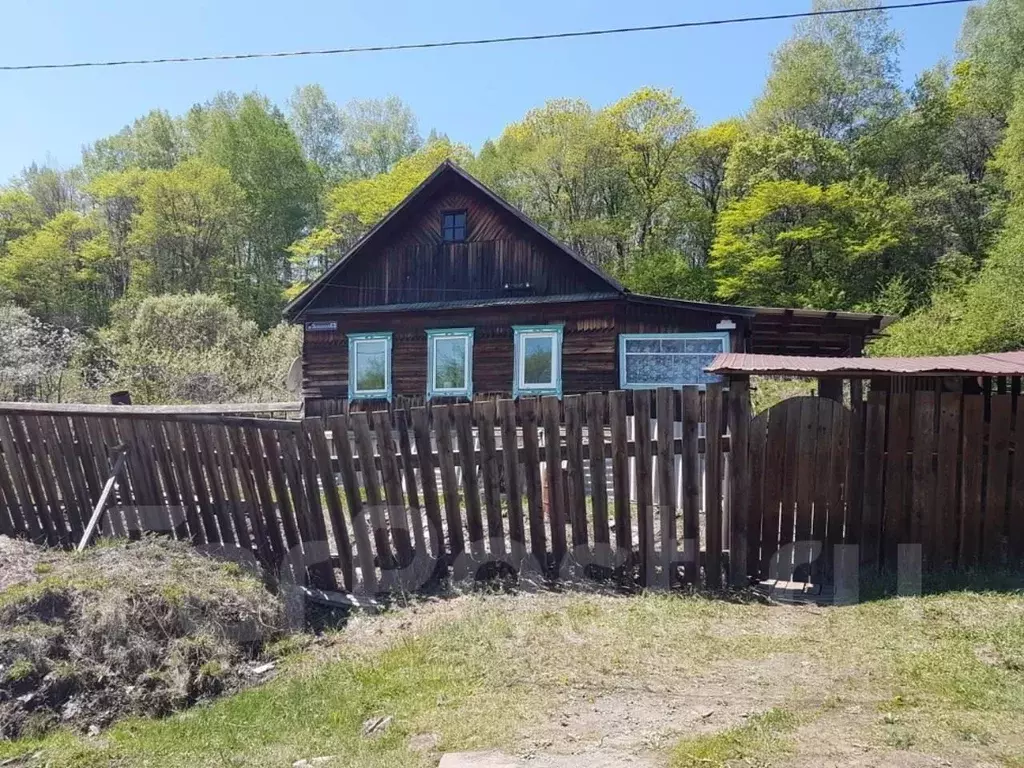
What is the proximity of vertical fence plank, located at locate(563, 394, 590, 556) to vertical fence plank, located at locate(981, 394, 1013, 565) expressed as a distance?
3000mm

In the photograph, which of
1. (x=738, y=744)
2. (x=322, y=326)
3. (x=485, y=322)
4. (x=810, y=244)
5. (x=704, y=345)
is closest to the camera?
(x=738, y=744)

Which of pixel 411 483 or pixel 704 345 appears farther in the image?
pixel 704 345

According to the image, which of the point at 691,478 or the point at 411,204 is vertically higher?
the point at 411,204

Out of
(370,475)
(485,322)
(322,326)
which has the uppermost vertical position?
(322,326)

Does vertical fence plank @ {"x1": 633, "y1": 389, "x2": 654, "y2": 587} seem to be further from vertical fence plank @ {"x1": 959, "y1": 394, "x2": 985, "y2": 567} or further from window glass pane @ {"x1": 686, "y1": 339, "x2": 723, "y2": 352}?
window glass pane @ {"x1": 686, "y1": 339, "x2": 723, "y2": 352}

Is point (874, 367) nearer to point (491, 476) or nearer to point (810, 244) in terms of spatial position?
point (491, 476)

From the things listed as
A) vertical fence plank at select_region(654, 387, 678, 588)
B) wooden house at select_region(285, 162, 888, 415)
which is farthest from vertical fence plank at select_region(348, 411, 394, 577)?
wooden house at select_region(285, 162, 888, 415)

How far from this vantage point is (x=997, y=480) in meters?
4.91

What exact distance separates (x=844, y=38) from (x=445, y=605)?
37542 mm

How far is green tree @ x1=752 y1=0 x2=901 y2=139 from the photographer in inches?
1243

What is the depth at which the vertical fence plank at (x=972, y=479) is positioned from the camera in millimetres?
4902

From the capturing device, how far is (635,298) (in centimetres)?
1413

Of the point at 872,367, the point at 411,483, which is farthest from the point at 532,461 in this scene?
the point at 872,367

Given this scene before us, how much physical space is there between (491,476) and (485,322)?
10.7 meters
